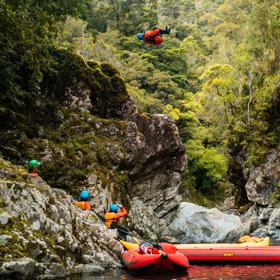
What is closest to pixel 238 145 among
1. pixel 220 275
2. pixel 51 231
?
pixel 220 275

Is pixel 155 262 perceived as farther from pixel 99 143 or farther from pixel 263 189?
pixel 263 189

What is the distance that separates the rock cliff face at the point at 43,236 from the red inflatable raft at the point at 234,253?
3627mm

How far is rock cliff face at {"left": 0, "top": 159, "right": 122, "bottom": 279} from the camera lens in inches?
361

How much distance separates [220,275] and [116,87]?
1150 cm

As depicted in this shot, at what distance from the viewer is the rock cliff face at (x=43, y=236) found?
361 inches

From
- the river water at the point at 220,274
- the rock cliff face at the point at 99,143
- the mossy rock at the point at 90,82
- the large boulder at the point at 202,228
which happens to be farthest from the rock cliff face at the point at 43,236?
the large boulder at the point at 202,228

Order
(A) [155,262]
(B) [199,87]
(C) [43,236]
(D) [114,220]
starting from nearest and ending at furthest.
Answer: (C) [43,236] < (A) [155,262] < (D) [114,220] < (B) [199,87]

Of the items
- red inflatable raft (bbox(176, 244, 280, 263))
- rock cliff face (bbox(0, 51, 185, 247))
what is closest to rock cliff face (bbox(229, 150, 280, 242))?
rock cliff face (bbox(0, 51, 185, 247))

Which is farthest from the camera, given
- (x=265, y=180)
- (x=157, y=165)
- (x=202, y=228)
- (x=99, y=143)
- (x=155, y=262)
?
(x=265, y=180)

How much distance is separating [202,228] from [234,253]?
639 centimetres

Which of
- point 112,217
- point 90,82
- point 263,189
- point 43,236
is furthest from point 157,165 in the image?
point 43,236

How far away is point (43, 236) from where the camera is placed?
10445 mm

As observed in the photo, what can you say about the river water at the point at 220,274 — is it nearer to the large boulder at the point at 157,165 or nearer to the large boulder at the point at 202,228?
the large boulder at the point at 202,228

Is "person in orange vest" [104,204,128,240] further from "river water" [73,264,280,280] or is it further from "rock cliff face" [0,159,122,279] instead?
"river water" [73,264,280,280]
